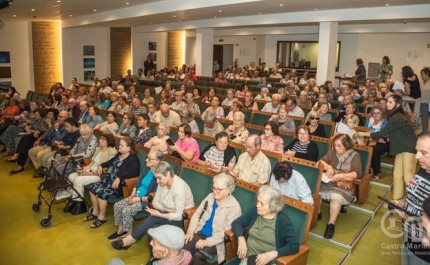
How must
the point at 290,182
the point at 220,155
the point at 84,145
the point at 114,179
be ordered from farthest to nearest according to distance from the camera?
the point at 84,145, the point at 220,155, the point at 114,179, the point at 290,182

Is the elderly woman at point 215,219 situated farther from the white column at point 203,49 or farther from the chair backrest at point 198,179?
the white column at point 203,49

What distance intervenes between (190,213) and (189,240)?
32 cm

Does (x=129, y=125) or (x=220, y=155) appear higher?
(x=129, y=125)

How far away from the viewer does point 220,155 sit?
4582mm

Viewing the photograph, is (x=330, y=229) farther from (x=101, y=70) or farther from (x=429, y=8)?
(x=101, y=70)

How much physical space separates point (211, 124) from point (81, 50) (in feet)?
39.4

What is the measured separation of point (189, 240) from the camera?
3291 millimetres

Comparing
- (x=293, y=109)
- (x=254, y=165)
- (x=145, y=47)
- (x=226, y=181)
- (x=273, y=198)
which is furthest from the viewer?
(x=145, y=47)

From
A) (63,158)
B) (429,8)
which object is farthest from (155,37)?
(63,158)

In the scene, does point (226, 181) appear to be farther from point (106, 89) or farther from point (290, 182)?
point (106, 89)

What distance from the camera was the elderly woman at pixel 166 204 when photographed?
3588 millimetres

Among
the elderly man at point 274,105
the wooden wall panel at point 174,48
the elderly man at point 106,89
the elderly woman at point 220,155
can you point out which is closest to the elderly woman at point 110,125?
the elderly woman at point 220,155

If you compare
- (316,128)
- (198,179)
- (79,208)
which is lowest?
(79,208)

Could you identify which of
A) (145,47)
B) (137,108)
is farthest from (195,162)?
(145,47)
